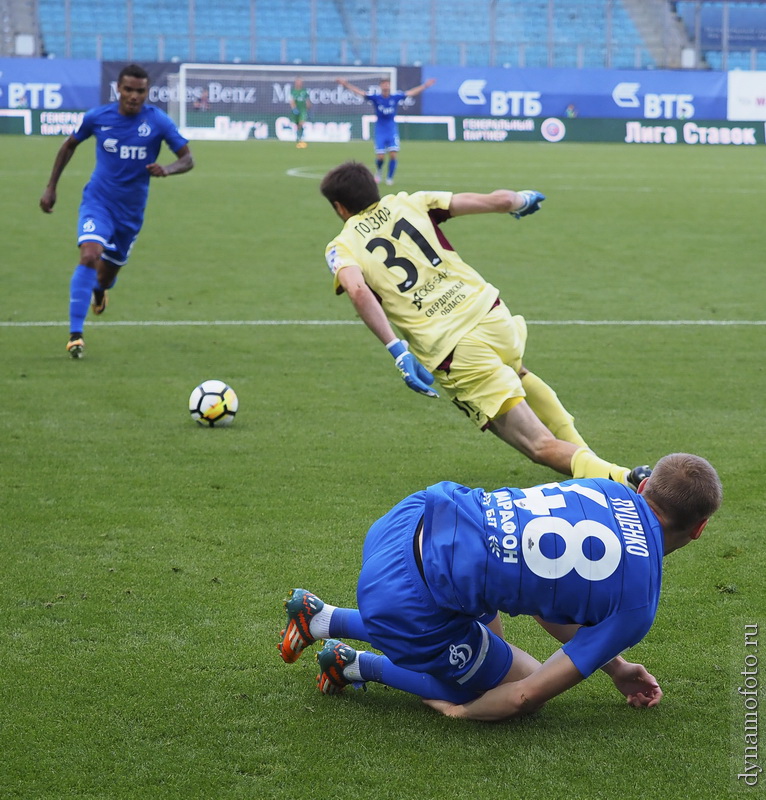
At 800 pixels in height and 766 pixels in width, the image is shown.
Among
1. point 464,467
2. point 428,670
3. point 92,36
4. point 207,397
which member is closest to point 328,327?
point 207,397

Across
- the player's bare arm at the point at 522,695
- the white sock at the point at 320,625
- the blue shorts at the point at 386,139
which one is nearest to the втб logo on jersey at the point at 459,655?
the player's bare arm at the point at 522,695

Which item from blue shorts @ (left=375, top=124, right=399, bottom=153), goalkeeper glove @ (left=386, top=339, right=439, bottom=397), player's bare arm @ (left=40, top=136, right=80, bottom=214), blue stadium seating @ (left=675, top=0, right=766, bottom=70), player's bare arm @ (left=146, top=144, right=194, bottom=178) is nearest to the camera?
goalkeeper glove @ (left=386, top=339, right=439, bottom=397)

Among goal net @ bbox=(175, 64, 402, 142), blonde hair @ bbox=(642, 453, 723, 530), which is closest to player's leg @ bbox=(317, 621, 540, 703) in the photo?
blonde hair @ bbox=(642, 453, 723, 530)

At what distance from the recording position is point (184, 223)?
1730cm

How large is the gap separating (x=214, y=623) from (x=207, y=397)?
9.99 ft

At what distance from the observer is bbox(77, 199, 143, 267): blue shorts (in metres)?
9.15

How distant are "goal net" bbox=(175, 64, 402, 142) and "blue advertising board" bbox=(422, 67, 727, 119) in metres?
3.63

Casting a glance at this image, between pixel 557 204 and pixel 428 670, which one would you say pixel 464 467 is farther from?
pixel 557 204

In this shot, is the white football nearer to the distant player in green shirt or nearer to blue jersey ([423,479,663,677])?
blue jersey ([423,479,663,677])

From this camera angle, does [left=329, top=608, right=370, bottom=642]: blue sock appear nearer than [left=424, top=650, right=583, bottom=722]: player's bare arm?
No

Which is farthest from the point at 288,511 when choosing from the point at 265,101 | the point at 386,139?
the point at 265,101

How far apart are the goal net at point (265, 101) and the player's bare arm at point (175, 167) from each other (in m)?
31.0

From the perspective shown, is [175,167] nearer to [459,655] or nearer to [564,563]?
[459,655]

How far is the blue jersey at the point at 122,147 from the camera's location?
9.22 meters
